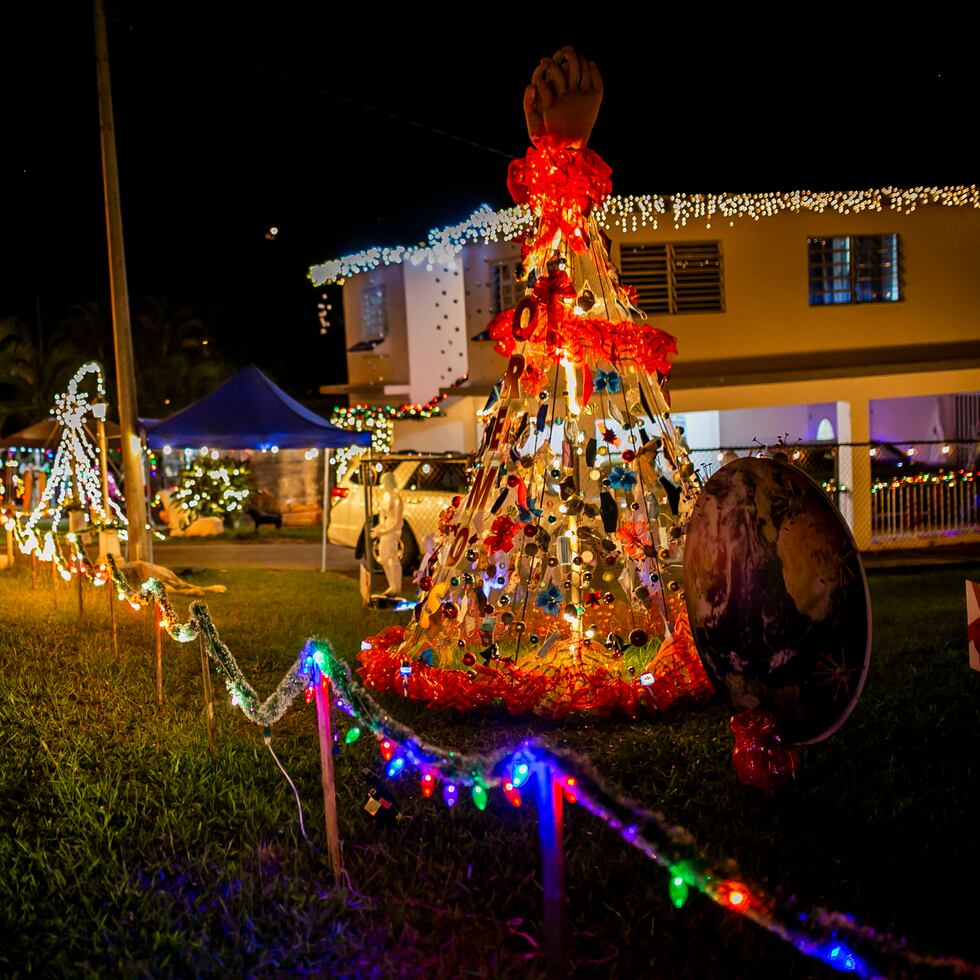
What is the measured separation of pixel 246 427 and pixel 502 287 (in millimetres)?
6861

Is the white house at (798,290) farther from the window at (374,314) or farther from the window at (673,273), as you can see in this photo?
the window at (374,314)

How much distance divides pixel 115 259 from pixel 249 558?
5666 mm

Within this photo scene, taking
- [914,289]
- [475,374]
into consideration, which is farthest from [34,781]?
[914,289]

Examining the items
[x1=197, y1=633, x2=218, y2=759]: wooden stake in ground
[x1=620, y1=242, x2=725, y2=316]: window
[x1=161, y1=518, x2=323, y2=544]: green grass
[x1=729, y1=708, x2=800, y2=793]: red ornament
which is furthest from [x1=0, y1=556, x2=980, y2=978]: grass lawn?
[x1=161, y1=518, x2=323, y2=544]: green grass

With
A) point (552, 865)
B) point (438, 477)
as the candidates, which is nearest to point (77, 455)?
point (438, 477)

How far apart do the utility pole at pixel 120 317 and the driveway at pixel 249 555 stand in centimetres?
159

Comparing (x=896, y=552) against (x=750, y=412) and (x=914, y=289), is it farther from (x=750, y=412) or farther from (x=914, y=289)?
(x=750, y=412)

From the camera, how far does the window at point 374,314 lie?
Answer: 883 inches

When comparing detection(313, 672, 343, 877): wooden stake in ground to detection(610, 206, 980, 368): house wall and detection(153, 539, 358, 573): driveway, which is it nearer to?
detection(153, 539, 358, 573): driveway

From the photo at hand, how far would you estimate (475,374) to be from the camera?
19.1 metres

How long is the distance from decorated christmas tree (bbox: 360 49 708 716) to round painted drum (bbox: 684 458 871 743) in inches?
68.5

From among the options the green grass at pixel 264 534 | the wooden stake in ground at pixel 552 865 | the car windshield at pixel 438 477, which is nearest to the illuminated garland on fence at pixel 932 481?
the car windshield at pixel 438 477

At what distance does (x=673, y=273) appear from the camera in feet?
56.1

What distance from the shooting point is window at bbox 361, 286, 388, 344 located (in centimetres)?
2244
